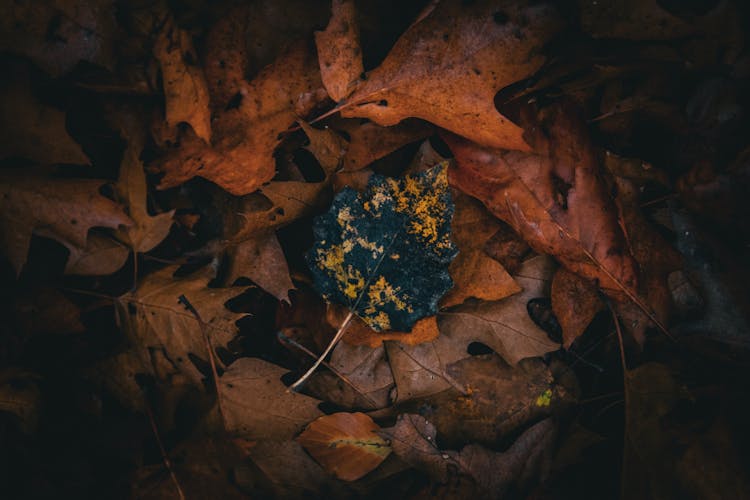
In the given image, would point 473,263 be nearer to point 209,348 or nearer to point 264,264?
point 264,264

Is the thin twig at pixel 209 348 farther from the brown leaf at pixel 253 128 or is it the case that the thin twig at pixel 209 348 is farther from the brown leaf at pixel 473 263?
the brown leaf at pixel 473 263

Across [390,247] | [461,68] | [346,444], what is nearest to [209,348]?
[346,444]

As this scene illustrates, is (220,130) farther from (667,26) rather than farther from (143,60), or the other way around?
(667,26)

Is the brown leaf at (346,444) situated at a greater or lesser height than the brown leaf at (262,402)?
lesser

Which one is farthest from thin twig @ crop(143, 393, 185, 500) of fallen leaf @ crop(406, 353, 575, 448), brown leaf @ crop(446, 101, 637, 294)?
brown leaf @ crop(446, 101, 637, 294)

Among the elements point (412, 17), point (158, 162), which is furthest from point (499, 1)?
point (158, 162)

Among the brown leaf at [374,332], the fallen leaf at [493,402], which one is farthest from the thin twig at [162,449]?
the fallen leaf at [493,402]

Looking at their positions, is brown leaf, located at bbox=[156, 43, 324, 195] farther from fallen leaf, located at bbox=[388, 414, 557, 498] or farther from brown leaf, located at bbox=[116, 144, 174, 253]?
fallen leaf, located at bbox=[388, 414, 557, 498]
